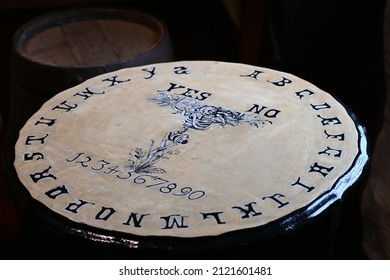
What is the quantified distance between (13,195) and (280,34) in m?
1.28

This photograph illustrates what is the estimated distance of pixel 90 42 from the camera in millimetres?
2076

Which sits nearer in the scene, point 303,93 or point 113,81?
point 303,93

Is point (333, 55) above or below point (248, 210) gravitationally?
below

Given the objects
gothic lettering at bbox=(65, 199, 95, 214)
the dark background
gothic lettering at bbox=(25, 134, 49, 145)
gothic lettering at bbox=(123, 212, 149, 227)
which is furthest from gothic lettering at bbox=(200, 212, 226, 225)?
the dark background

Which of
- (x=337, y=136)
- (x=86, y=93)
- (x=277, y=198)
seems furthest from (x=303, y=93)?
(x=86, y=93)

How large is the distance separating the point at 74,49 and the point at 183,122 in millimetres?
763

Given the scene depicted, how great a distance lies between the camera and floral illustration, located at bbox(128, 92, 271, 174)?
4.15 ft

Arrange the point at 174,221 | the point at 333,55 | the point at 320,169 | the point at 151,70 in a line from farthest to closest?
the point at 333,55 < the point at 151,70 < the point at 320,169 < the point at 174,221

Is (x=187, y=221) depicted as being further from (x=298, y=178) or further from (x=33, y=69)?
(x=33, y=69)

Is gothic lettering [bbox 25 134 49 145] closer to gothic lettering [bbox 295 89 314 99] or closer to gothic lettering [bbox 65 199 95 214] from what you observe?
gothic lettering [bbox 65 199 95 214]

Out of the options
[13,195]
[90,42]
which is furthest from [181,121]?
[90,42]

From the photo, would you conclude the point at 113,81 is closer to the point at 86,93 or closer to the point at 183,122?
the point at 86,93

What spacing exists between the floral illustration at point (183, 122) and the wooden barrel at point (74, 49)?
1.23 ft

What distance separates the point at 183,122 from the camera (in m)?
1.42
